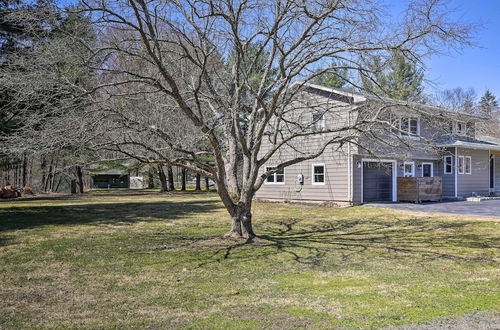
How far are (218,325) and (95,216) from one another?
473 inches

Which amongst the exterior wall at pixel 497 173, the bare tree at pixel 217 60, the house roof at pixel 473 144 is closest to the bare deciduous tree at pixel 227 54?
the bare tree at pixel 217 60

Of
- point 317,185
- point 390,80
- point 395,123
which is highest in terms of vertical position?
point 390,80

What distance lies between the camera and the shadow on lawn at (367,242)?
313 inches

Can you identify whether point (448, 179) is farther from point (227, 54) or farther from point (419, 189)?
point (227, 54)

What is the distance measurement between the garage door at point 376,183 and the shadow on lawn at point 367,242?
567 cm

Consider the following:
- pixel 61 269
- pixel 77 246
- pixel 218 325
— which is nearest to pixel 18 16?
pixel 61 269

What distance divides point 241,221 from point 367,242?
2.99 meters

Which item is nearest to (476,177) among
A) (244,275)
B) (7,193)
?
(244,275)

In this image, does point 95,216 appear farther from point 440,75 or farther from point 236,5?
point 440,75

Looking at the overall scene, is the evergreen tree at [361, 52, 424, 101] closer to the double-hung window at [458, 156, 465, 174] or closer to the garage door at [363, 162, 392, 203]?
the garage door at [363, 162, 392, 203]

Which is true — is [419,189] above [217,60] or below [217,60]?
below

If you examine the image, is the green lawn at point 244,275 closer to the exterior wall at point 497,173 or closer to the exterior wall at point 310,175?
the exterior wall at point 310,175

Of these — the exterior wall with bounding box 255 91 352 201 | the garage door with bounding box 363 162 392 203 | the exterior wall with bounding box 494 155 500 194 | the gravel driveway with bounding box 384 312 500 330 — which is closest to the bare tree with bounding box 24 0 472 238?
the gravel driveway with bounding box 384 312 500 330

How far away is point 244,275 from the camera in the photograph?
6.44 meters
